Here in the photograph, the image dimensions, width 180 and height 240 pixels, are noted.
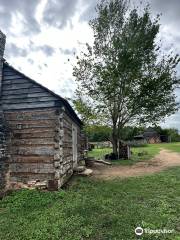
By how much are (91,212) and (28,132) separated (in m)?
4.88

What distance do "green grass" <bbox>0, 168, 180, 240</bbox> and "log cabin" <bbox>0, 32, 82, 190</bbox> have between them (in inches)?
32.9

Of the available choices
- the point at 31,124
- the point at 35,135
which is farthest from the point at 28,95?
the point at 35,135

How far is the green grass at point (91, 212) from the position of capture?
5879 mm

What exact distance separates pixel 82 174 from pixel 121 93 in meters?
12.0

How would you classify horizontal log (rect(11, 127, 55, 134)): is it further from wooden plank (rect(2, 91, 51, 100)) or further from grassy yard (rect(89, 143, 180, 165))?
grassy yard (rect(89, 143, 180, 165))

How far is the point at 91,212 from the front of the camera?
7223mm

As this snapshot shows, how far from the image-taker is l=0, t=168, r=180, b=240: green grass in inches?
231

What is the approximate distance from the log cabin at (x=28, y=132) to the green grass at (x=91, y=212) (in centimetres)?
Result: 84

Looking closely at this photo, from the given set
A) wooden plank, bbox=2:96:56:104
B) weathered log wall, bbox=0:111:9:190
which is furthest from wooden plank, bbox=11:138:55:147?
wooden plank, bbox=2:96:56:104

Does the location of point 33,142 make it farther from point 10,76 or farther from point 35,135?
point 10,76

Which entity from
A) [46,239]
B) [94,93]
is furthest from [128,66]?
[46,239]

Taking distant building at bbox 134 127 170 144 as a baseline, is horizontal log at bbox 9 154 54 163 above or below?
below

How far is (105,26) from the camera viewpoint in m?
24.1

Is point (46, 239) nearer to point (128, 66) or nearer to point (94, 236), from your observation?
point (94, 236)
